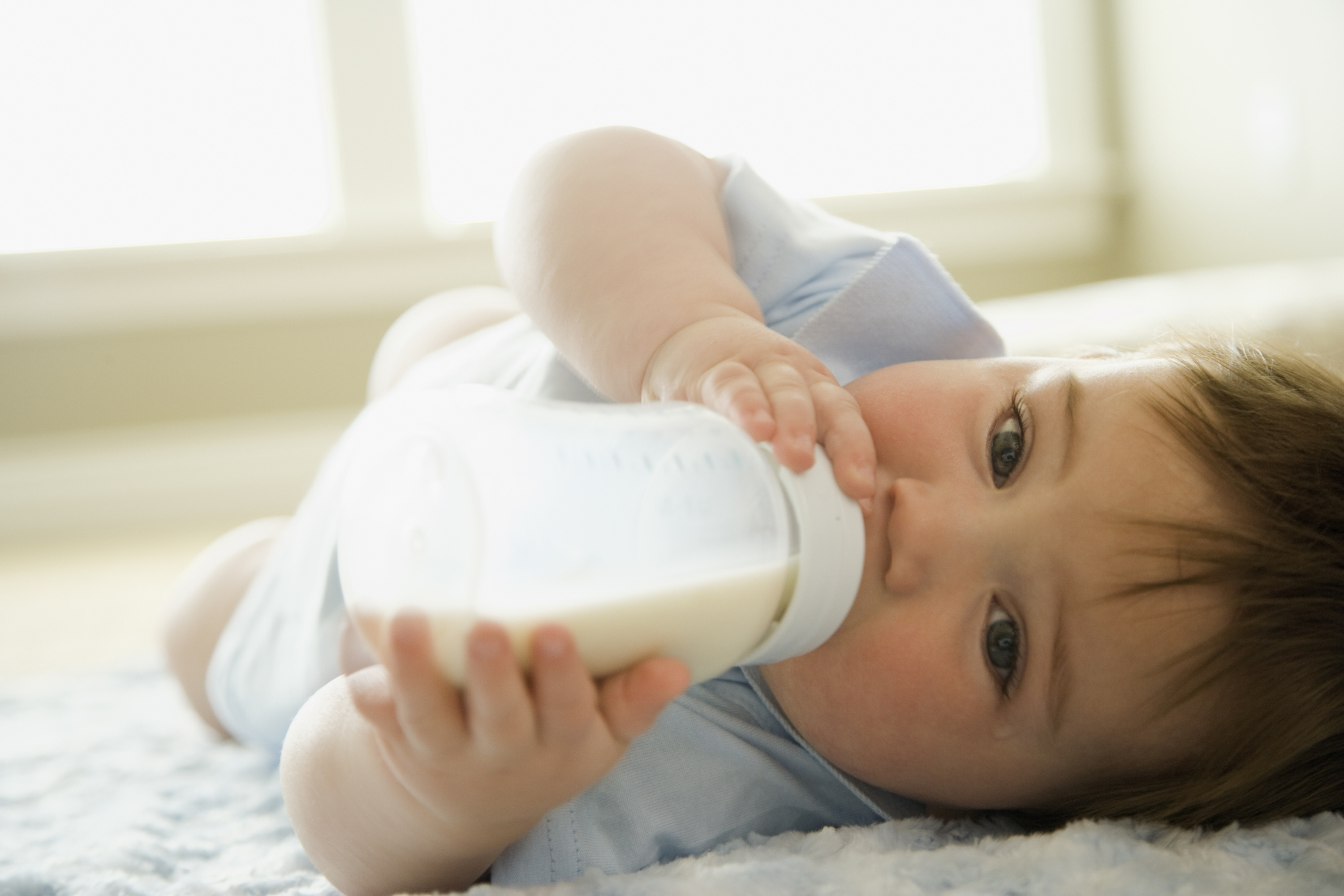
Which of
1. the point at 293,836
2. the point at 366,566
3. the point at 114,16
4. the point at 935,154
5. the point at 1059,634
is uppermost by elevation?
the point at 114,16

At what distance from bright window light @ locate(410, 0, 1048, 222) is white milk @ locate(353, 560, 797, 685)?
2.07 meters

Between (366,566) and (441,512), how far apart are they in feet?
0.18

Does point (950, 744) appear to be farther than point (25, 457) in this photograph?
No

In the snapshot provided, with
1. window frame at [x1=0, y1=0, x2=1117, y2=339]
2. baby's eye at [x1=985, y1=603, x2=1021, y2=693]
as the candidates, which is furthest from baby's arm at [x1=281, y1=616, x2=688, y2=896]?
window frame at [x1=0, y1=0, x2=1117, y2=339]

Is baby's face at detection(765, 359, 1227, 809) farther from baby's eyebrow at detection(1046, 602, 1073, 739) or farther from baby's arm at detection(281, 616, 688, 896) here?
baby's arm at detection(281, 616, 688, 896)

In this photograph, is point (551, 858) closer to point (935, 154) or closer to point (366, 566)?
point (366, 566)

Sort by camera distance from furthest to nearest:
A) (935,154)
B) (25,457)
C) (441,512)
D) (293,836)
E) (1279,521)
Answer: (935,154) → (25,457) → (293,836) → (1279,521) → (441,512)

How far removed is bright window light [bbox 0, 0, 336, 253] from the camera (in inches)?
90.6

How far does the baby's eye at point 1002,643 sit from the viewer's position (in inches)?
24.3

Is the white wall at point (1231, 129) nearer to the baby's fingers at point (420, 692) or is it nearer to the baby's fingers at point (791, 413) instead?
the baby's fingers at point (791, 413)

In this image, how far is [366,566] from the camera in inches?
17.9

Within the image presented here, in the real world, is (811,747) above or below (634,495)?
below

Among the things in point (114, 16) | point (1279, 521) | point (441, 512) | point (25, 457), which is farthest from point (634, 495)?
point (114, 16)

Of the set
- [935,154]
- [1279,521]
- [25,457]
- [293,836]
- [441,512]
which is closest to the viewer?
[441,512]
